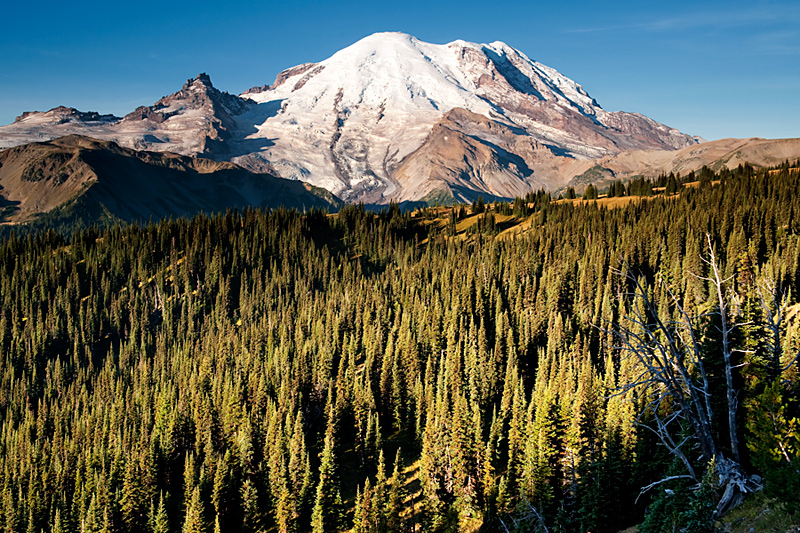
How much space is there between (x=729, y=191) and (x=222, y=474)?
15719cm

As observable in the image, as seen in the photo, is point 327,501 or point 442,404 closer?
point 327,501

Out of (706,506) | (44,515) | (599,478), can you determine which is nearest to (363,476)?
(599,478)

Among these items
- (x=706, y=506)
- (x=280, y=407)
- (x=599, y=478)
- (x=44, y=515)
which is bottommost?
(x=44, y=515)

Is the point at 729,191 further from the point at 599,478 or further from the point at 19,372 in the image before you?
the point at 19,372

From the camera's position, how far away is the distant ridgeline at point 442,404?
60.4m

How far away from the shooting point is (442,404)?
300 feet

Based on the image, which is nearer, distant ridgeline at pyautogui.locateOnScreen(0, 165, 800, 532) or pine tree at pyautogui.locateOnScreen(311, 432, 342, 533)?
distant ridgeline at pyautogui.locateOnScreen(0, 165, 800, 532)

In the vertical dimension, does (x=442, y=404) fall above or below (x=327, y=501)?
above

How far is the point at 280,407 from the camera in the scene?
109m

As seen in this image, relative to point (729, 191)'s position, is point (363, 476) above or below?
below

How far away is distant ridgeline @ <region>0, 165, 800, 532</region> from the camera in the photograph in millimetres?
60406

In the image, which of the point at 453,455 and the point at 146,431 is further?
the point at 146,431

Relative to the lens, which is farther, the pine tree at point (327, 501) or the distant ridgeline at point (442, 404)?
the pine tree at point (327, 501)

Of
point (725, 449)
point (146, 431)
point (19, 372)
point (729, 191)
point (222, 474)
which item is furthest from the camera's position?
point (19, 372)
